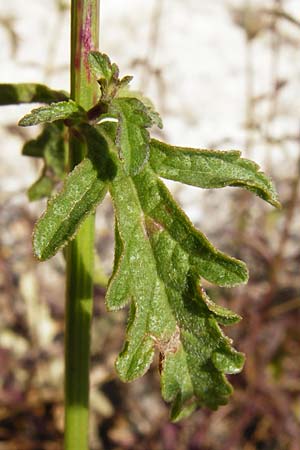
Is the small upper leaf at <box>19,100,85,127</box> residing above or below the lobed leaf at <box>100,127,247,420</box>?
above

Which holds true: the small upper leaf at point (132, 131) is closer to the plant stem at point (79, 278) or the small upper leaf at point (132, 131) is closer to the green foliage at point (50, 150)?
the plant stem at point (79, 278)

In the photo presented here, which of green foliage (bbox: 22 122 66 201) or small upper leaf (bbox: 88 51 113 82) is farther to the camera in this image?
green foliage (bbox: 22 122 66 201)

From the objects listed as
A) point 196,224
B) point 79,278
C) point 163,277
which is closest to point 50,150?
point 79,278

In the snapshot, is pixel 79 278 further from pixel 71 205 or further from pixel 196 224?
pixel 196 224

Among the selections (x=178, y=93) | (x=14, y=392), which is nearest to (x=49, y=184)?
(x=14, y=392)

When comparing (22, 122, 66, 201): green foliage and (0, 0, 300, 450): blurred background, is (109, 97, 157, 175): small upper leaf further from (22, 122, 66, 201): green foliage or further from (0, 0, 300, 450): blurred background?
(0, 0, 300, 450): blurred background

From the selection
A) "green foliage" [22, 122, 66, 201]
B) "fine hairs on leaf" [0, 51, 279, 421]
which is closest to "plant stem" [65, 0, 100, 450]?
"fine hairs on leaf" [0, 51, 279, 421]

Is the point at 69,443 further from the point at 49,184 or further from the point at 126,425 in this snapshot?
the point at 126,425

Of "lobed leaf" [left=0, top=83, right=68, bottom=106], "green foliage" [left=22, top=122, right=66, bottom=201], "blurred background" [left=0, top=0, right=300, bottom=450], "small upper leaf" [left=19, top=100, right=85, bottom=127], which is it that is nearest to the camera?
"small upper leaf" [left=19, top=100, right=85, bottom=127]
